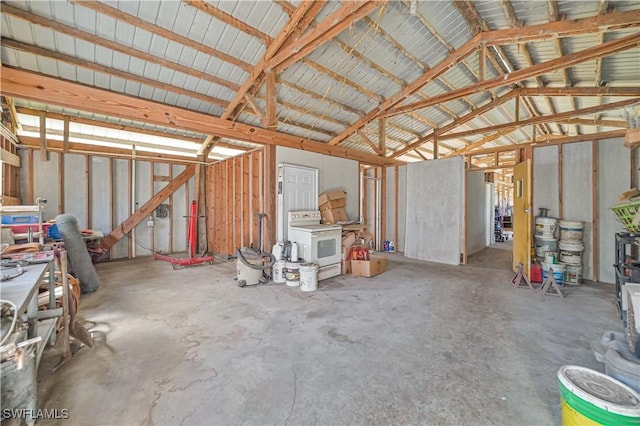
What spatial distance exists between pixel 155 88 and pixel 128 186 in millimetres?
3175

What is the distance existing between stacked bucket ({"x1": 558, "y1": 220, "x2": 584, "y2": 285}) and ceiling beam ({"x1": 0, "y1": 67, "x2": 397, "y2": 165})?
5138 mm

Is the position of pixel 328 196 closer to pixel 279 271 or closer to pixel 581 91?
pixel 279 271

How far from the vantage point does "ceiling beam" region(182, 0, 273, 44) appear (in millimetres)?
3106

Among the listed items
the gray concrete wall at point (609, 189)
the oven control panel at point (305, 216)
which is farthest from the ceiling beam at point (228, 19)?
the gray concrete wall at point (609, 189)

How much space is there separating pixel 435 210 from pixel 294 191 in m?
3.53

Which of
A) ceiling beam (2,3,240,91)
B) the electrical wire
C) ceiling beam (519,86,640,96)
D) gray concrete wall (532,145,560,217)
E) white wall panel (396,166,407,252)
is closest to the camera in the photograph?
the electrical wire

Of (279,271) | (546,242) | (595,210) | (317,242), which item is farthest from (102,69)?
(595,210)

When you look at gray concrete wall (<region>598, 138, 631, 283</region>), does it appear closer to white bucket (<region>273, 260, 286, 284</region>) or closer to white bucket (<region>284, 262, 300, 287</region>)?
white bucket (<region>284, 262, 300, 287</region>)

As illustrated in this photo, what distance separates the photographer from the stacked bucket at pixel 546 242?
4.32 metres

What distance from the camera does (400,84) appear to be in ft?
18.3

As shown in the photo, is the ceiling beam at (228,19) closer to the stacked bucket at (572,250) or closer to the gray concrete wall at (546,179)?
the gray concrete wall at (546,179)

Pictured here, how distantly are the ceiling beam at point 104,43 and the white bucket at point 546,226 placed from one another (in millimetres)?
6274

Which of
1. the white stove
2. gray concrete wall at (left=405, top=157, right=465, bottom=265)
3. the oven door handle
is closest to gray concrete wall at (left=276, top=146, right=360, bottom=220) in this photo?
the white stove

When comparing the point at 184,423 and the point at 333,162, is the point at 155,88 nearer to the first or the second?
the point at 333,162
